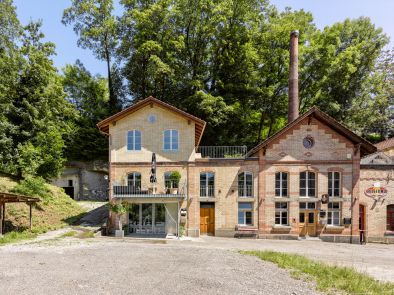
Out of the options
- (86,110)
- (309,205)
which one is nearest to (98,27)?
(86,110)

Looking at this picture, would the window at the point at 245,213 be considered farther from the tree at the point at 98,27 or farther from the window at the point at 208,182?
the tree at the point at 98,27

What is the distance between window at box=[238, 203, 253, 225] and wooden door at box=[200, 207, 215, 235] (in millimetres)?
1922

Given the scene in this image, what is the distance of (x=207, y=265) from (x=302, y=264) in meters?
3.79

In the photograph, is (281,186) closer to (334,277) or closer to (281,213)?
(281,213)

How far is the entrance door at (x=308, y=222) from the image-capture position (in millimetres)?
22094

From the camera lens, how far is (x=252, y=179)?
22453 millimetres

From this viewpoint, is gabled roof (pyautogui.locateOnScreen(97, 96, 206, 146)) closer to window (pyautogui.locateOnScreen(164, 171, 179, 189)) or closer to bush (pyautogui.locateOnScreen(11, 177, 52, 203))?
window (pyautogui.locateOnScreen(164, 171, 179, 189))

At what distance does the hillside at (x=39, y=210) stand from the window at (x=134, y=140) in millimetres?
7580

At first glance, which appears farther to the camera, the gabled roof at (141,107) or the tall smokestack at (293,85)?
the tall smokestack at (293,85)

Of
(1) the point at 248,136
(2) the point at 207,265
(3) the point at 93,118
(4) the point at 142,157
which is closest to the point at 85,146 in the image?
(3) the point at 93,118

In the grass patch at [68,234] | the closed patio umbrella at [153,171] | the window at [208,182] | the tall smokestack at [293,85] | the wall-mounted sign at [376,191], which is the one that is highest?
the tall smokestack at [293,85]

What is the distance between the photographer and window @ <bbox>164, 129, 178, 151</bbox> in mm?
22312

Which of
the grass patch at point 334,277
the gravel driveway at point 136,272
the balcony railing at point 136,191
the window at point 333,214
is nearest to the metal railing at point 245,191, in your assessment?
the balcony railing at point 136,191

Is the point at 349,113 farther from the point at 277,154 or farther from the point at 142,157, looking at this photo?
the point at 142,157
